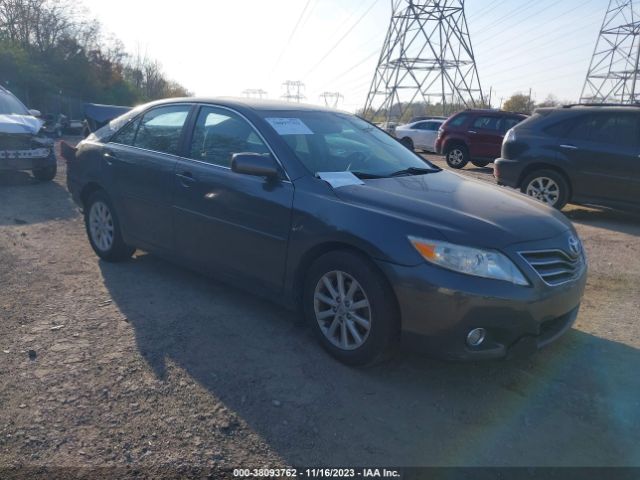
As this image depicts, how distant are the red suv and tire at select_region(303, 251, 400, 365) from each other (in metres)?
13.8

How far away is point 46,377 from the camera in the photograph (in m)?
3.27

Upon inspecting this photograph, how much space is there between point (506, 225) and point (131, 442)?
7.86 feet

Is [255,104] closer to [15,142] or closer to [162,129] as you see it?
[162,129]

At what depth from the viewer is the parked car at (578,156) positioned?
7977 mm

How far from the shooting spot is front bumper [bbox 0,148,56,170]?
9586 mm

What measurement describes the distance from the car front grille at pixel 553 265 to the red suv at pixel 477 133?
44.0 feet

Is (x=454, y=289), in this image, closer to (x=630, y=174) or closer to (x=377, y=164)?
(x=377, y=164)

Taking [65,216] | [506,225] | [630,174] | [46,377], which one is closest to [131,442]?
[46,377]

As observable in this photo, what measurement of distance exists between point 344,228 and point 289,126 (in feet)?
3.83

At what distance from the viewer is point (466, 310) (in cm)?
299

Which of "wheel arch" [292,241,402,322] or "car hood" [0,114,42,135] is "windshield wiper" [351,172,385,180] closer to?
"wheel arch" [292,241,402,322]

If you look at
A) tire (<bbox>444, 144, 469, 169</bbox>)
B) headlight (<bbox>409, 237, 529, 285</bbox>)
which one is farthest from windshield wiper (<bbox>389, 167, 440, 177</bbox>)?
tire (<bbox>444, 144, 469, 169</bbox>)

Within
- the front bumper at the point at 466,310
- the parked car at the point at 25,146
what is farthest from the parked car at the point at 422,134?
the front bumper at the point at 466,310

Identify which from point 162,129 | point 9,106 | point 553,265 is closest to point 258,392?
point 553,265
